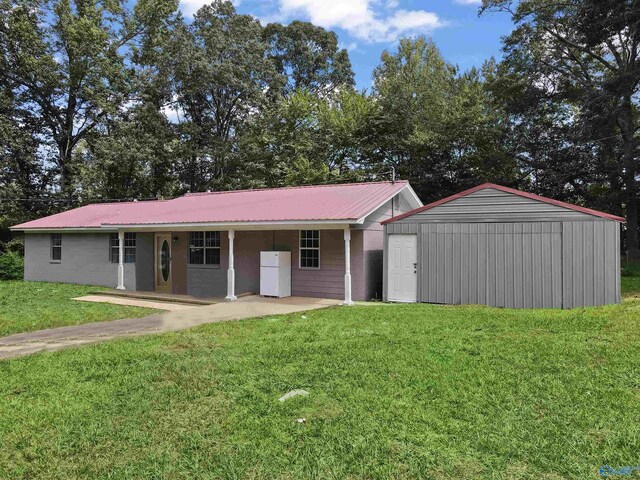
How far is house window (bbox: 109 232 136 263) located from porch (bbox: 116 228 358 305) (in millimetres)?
81

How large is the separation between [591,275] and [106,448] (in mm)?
10275

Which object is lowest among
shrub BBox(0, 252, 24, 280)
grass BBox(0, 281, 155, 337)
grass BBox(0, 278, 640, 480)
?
grass BBox(0, 281, 155, 337)

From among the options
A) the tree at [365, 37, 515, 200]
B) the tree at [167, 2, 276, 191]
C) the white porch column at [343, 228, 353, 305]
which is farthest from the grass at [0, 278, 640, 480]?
the tree at [167, 2, 276, 191]

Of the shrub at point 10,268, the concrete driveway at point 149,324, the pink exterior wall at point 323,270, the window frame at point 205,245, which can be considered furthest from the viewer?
the shrub at point 10,268

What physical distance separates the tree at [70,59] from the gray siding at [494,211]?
76.4 feet

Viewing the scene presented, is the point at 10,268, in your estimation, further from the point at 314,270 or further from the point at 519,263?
the point at 519,263

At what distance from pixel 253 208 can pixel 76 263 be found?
848 cm

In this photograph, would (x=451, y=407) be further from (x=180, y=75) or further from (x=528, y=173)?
(x=180, y=75)

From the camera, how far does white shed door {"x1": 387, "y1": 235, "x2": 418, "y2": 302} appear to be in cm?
1209

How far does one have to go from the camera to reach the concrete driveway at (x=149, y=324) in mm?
7039

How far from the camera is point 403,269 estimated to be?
12203 millimetres

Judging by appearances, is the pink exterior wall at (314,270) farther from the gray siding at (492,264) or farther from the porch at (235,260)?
the gray siding at (492,264)

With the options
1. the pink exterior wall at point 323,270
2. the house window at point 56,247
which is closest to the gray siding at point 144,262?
the pink exterior wall at point 323,270

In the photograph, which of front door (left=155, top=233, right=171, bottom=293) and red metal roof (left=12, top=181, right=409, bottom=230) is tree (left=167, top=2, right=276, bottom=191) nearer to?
red metal roof (left=12, top=181, right=409, bottom=230)
